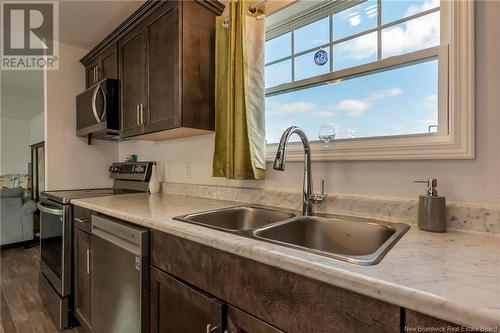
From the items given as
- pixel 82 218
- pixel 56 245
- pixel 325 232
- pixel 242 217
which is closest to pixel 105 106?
pixel 82 218

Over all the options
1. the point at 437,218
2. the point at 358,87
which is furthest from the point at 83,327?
the point at 358,87

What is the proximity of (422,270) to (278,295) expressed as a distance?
1.20 feet

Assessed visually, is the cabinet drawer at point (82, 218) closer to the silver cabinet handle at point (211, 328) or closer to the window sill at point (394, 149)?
the silver cabinet handle at point (211, 328)

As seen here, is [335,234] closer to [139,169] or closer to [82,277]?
[82,277]

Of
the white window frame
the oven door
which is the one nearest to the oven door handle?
the oven door

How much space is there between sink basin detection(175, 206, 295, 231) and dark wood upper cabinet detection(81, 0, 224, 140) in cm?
62

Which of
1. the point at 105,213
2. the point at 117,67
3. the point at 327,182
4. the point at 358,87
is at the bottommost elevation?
the point at 105,213

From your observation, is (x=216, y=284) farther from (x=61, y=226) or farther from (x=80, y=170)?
(x=80, y=170)

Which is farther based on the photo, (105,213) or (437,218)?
(105,213)

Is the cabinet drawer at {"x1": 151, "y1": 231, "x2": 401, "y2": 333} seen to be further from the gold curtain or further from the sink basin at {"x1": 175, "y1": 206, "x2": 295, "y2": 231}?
the gold curtain

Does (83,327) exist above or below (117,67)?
below

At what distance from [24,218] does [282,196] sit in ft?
13.4

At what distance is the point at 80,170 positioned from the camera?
269cm

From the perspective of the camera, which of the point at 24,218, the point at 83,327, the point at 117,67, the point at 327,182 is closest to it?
the point at 327,182
